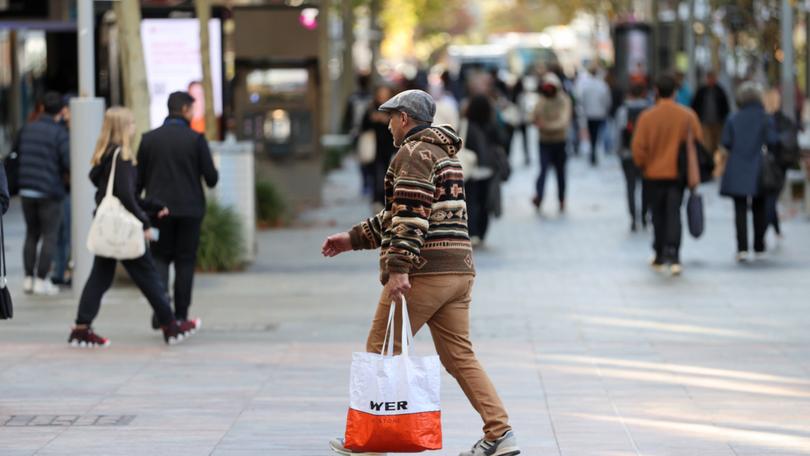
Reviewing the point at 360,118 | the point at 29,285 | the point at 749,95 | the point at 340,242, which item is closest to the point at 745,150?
the point at 749,95

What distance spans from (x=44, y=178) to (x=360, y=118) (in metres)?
10.9

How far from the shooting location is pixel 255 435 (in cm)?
763

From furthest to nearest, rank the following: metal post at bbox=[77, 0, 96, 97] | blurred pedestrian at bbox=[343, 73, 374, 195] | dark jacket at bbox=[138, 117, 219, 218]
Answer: blurred pedestrian at bbox=[343, 73, 374, 195]
metal post at bbox=[77, 0, 96, 97]
dark jacket at bbox=[138, 117, 219, 218]

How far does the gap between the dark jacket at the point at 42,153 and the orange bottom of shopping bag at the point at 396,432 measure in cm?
703

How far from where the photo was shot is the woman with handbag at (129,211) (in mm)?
10109

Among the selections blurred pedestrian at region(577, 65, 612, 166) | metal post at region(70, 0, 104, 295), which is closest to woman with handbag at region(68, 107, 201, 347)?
metal post at region(70, 0, 104, 295)

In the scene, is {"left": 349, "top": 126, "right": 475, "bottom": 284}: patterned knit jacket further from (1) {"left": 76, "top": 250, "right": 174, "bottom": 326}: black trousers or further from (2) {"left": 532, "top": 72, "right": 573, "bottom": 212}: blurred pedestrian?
(2) {"left": 532, "top": 72, "right": 573, "bottom": 212}: blurred pedestrian

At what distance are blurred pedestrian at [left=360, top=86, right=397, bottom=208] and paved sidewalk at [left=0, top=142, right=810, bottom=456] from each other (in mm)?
3309

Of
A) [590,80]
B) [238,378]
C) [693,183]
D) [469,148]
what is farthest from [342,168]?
[238,378]

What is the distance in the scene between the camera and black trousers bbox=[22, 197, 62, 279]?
13023 mm

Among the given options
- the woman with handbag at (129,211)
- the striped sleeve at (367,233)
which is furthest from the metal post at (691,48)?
the striped sleeve at (367,233)

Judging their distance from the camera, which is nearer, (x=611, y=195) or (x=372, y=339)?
(x=372, y=339)

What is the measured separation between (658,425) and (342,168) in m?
21.6

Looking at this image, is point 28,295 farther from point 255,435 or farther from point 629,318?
point 255,435
